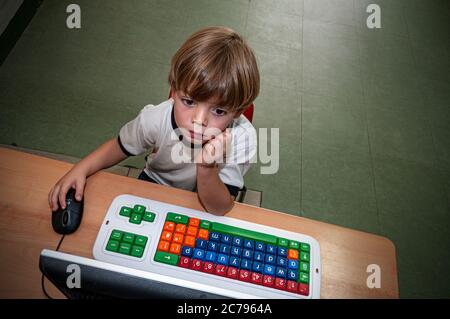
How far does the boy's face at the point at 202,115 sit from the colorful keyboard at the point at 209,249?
0.19 metres

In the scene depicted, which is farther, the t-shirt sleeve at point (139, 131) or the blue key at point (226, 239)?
the t-shirt sleeve at point (139, 131)

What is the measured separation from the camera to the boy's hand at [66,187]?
68 cm

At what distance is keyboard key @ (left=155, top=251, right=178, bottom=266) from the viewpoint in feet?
2.06

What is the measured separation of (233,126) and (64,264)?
21.6 inches

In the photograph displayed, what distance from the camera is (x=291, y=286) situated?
2.09 feet

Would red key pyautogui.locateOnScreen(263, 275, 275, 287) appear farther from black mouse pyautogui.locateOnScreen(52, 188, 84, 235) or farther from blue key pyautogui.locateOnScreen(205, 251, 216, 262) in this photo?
black mouse pyautogui.locateOnScreen(52, 188, 84, 235)

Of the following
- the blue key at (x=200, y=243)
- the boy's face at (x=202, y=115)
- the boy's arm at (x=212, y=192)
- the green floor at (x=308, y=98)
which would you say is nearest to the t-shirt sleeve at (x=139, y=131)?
the boy's face at (x=202, y=115)

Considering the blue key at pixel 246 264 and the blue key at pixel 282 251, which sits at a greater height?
the blue key at pixel 282 251

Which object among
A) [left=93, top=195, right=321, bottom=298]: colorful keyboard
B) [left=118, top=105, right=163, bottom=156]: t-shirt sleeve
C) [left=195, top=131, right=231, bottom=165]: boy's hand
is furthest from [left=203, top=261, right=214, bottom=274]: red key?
[left=118, top=105, right=163, bottom=156]: t-shirt sleeve

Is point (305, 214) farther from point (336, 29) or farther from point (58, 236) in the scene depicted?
point (336, 29)

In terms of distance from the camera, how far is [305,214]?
1609 mm

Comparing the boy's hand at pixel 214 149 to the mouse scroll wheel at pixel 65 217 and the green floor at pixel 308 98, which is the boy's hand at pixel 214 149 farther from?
the green floor at pixel 308 98

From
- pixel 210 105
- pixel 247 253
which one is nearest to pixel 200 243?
pixel 247 253
